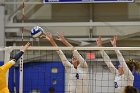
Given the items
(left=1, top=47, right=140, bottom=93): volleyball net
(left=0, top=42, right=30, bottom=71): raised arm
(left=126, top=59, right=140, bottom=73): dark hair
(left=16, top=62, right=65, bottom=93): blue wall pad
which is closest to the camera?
(left=0, top=42, right=30, bottom=71): raised arm

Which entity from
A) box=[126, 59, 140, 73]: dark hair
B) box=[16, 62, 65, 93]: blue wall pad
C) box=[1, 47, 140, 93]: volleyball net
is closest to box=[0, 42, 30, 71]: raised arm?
box=[126, 59, 140, 73]: dark hair

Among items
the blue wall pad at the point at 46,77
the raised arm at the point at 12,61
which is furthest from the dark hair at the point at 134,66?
the blue wall pad at the point at 46,77

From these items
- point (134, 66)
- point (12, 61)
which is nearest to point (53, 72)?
point (134, 66)

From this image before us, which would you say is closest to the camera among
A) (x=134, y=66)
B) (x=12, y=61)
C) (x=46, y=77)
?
(x=12, y=61)

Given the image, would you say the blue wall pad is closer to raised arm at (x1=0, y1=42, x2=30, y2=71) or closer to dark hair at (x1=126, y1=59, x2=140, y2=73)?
dark hair at (x1=126, y1=59, x2=140, y2=73)

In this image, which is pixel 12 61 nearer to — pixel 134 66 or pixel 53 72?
pixel 134 66

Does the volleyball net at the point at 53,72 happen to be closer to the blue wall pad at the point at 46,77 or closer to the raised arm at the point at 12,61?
the blue wall pad at the point at 46,77

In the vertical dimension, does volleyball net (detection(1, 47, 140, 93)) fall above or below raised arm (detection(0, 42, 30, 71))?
below

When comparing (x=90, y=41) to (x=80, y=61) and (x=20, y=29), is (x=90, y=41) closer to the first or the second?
(x=20, y=29)

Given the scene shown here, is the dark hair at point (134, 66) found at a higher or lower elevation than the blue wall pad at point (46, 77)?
higher

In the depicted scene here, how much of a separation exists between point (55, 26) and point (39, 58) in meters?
0.94

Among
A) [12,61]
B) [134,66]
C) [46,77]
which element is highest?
[12,61]

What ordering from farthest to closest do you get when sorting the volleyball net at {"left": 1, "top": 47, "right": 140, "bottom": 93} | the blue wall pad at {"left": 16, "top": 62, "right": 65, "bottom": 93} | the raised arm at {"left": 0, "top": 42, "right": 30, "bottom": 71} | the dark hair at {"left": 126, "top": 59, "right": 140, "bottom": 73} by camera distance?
the blue wall pad at {"left": 16, "top": 62, "right": 65, "bottom": 93}, the volleyball net at {"left": 1, "top": 47, "right": 140, "bottom": 93}, the dark hair at {"left": 126, "top": 59, "right": 140, "bottom": 73}, the raised arm at {"left": 0, "top": 42, "right": 30, "bottom": 71}

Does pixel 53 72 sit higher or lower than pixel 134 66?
lower
